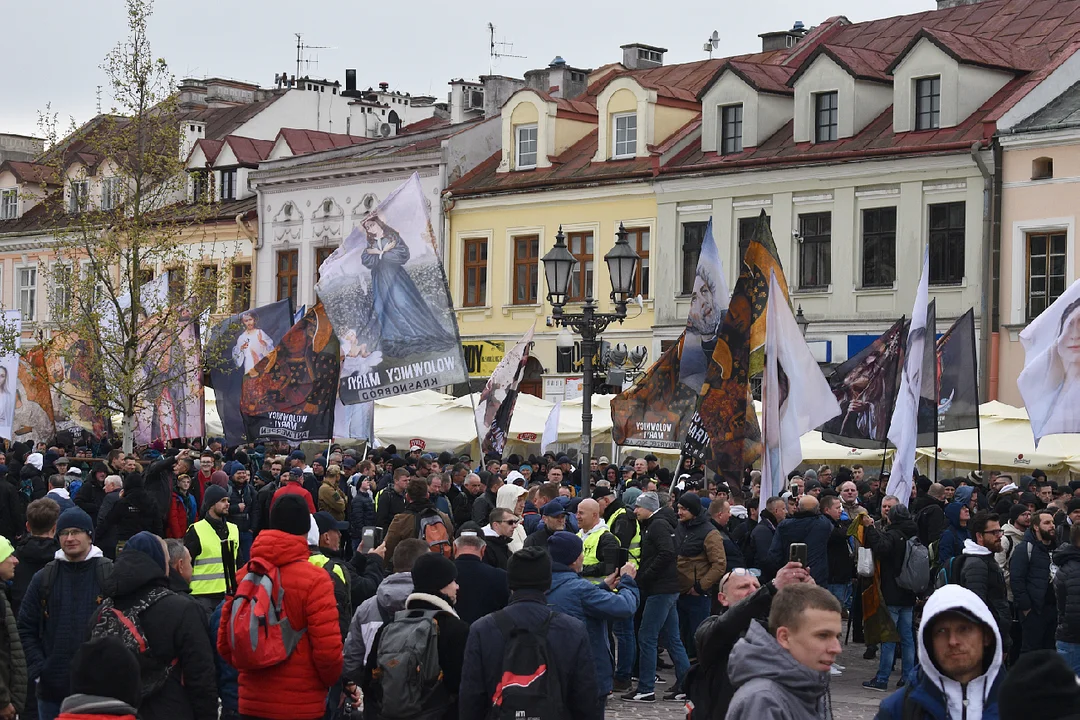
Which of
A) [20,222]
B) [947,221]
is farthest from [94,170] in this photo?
[947,221]

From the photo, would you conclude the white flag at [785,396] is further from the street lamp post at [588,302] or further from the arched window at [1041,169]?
the arched window at [1041,169]

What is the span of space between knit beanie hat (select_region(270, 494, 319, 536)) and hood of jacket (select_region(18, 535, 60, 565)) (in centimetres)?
258

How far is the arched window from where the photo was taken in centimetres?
3229

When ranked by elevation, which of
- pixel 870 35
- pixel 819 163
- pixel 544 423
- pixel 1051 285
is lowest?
pixel 544 423

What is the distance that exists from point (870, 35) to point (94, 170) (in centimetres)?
2407

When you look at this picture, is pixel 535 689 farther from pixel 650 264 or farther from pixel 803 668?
pixel 650 264

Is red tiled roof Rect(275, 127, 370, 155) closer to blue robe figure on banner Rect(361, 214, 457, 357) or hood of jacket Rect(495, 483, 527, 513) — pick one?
blue robe figure on banner Rect(361, 214, 457, 357)

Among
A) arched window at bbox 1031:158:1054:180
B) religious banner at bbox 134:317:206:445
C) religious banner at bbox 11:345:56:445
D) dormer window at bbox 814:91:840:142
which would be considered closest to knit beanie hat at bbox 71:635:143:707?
religious banner at bbox 134:317:206:445

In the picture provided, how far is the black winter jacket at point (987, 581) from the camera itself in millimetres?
12125

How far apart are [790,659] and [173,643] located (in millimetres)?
3157

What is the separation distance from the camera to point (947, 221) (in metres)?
33.5

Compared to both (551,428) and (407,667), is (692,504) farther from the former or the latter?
(551,428)

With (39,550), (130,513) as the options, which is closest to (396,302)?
(130,513)

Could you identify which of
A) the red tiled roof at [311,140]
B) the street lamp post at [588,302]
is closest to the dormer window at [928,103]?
the street lamp post at [588,302]
